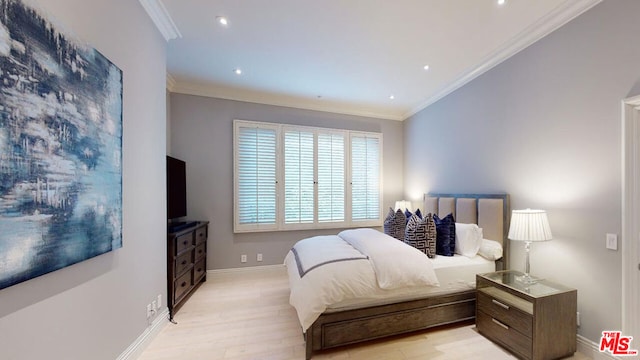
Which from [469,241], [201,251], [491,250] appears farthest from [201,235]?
[491,250]

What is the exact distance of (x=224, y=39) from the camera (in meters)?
2.55

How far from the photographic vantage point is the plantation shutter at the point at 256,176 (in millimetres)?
3889

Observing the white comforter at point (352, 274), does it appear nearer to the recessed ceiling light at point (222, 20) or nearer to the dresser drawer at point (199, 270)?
the dresser drawer at point (199, 270)

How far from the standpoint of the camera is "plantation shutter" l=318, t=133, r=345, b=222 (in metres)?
4.31

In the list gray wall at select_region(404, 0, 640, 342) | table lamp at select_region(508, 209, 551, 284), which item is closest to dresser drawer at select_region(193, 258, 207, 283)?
table lamp at select_region(508, 209, 551, 284)

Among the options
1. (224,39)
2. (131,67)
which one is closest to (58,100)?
Answer: (131,67)

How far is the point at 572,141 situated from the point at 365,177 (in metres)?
2.87

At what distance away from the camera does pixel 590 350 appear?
1928 millimetres

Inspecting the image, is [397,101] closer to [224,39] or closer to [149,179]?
[224,39]

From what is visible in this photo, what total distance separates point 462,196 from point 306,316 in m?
2.62

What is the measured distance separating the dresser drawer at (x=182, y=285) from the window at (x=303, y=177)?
993 mm

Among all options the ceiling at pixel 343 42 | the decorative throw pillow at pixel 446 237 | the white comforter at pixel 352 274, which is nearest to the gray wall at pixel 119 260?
the ceiling at pixel 343 42

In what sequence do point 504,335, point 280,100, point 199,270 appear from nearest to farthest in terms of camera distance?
point 504,335, point 199,270, point 280,100

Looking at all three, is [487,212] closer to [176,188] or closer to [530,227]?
[530,227]
